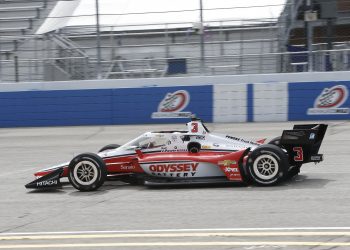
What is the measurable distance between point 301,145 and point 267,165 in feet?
2.00

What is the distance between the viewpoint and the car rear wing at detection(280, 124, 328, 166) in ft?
30.9


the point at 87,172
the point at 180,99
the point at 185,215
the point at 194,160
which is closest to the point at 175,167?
the point at 194,160

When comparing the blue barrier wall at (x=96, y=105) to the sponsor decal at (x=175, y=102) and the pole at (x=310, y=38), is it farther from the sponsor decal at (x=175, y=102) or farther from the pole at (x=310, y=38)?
the pole at (x=310, y=38)

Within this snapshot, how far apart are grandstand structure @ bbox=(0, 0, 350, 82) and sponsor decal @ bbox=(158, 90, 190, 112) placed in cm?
97

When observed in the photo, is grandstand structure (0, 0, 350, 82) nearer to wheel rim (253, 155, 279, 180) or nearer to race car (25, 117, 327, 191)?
race car (25, 117, 327, 191)

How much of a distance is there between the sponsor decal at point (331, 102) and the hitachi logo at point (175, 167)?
1130 cm

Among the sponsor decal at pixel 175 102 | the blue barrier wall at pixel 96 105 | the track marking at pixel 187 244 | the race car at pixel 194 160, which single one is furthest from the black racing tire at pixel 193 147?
the sponsor decal at pixel 175 102

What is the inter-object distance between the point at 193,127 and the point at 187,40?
13584 mm

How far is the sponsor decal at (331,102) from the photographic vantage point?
65.2 feet

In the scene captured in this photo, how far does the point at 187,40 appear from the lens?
23.1 m

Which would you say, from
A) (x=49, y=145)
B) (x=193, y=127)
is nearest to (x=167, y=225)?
(x=193, y=127)

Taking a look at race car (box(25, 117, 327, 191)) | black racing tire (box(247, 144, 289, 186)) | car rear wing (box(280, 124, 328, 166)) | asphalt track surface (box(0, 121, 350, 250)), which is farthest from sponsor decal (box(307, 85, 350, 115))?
black racing tire (box(247, 144, 289, 186))

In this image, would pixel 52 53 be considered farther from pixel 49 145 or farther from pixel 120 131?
pixel 49 145

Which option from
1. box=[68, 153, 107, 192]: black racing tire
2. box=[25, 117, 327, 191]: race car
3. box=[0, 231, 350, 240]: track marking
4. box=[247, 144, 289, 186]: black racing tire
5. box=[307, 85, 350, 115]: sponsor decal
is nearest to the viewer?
box=[0, 231, 350, 240]: track marking
